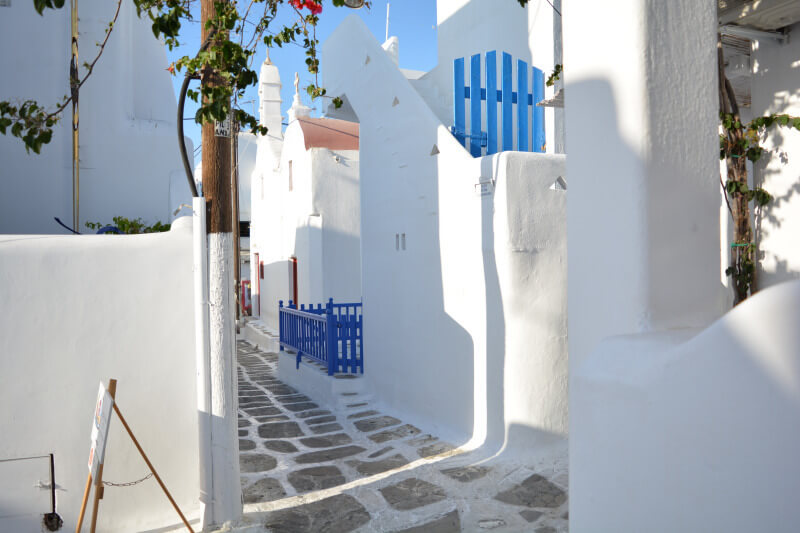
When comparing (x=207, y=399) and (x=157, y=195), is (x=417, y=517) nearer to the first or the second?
(x=207, y=399)

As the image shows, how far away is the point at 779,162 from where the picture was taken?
5.84 m

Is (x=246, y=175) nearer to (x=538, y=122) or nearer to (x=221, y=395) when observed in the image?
(x=538, y=122)

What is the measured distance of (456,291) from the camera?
6.80 meters

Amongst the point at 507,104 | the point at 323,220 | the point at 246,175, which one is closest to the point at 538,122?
the point at 507,104

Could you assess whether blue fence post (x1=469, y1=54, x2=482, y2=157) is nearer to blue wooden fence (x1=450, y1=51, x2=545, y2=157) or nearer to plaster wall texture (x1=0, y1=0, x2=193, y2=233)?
blue wooden fence (x1=450, y1=51, x2=545, y2=157)

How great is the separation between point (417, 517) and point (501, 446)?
1601mm

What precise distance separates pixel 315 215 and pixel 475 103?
6894 millimetres

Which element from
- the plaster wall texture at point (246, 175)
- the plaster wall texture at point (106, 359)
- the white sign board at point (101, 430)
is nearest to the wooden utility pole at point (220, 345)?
the plaster wall texture at point (106, 359)

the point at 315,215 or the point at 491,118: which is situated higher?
the point at 491,118

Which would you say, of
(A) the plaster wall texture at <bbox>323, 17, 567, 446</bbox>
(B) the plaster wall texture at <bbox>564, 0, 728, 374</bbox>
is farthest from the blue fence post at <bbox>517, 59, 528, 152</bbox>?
(B) the plaster wall texture at <bbox>564, 0, 728, 374</bbox>

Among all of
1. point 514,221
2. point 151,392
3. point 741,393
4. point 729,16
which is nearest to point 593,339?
point 741,393

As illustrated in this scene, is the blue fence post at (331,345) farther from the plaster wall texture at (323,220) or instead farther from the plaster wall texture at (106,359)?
the plaster wall texture at (323,220)

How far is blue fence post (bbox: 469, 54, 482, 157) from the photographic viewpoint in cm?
746

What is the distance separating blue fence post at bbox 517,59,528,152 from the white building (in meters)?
6.63
